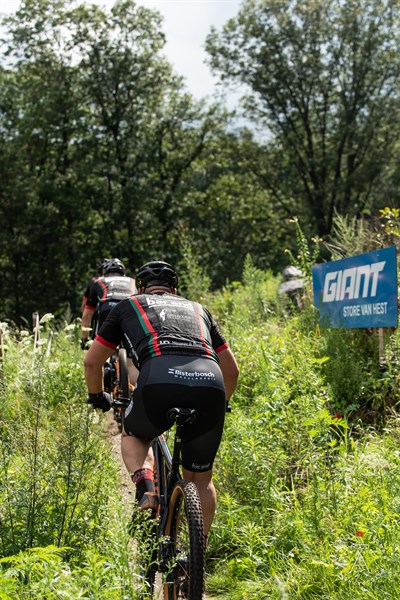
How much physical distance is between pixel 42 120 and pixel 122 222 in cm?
592

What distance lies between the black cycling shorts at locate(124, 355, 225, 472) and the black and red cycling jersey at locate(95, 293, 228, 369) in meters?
0.08

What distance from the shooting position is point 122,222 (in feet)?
105

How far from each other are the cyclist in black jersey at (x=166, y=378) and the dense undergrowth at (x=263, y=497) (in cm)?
33

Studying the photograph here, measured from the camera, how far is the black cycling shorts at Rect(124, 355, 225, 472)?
3.71 meters

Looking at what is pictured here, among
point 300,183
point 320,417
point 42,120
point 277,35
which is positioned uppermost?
point 277,35

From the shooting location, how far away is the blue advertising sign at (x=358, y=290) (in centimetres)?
675

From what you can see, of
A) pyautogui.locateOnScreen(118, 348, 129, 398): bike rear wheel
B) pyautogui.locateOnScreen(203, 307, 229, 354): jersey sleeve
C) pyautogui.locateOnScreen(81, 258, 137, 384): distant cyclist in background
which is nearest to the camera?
pyautogui.locateOnScreen(203, 307, 229, 354): jersey sleeve

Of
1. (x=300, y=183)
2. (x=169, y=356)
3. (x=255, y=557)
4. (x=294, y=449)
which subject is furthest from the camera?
(x=300, y=183)

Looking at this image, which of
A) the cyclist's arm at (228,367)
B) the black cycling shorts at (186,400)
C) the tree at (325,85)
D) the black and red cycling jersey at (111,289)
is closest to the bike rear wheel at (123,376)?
the black and red cycling jersey at (111,289)

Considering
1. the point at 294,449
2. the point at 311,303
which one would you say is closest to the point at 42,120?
the point at 311,303

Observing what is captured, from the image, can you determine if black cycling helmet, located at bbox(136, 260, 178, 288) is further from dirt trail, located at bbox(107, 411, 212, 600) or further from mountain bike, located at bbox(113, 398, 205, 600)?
dirt trail, located at bbox(107, 411, 212, 600)

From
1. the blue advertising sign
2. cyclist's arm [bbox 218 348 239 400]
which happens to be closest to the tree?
the blue advertising sign

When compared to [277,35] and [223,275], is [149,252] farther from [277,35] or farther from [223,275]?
[277,35]

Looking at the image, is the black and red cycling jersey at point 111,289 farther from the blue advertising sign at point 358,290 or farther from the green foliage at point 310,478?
the blue advertising sign at point 358,290
